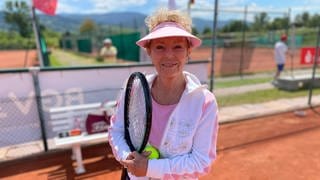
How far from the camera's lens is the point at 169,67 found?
5.78ft

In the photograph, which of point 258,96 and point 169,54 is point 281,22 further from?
point 169,54

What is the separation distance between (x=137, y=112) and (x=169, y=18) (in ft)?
1.94

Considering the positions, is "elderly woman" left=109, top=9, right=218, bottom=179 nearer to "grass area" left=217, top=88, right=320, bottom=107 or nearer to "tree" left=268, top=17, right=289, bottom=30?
"grass area" left=217, top=88, right=320, bottom=107

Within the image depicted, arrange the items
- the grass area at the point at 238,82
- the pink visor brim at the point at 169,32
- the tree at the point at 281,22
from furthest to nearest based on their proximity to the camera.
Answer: the tree at the point at 281,22, the grass area at the point at 238,82, the pink visor brim at the point at 169,32

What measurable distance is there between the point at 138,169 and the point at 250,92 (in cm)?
870

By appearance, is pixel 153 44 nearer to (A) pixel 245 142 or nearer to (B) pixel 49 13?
(A) pixel 245 142

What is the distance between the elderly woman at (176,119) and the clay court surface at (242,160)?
104 inches

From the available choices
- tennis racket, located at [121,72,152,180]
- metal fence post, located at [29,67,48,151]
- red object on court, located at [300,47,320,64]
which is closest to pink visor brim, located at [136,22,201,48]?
tennis racket, located at [121,72,152,180]

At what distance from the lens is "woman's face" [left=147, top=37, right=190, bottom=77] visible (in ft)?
5.71

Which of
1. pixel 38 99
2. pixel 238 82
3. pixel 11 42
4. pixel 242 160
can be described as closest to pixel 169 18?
pixel 242 160

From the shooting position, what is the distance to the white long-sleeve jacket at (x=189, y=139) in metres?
1.72

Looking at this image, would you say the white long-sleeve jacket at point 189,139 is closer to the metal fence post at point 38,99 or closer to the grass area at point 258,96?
the metal fence post at point 38,99

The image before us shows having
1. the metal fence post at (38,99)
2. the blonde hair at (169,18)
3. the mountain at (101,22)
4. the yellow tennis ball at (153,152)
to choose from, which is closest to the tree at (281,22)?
the mountain at (101,22)

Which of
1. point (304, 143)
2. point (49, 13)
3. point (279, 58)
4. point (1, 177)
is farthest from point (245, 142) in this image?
point (279, 58)
